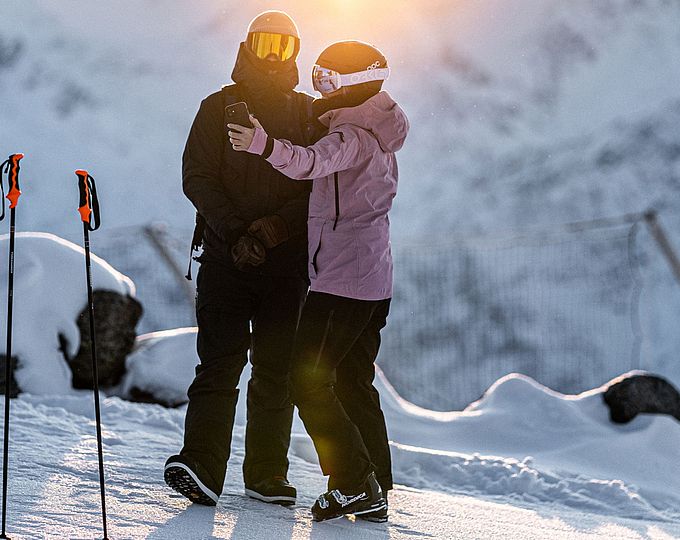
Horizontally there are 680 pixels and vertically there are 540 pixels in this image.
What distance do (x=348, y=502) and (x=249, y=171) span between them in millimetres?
1148

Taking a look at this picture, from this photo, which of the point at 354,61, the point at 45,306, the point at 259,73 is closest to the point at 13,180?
the point at 259,73

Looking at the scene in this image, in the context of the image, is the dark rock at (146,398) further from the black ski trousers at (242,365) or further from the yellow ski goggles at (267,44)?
the yellow ski goggles at (267,44)

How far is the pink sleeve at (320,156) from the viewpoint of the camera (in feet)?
9.66

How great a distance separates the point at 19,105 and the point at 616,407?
16288 millimetres

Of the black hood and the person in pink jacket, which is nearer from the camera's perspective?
the person in pink jacket

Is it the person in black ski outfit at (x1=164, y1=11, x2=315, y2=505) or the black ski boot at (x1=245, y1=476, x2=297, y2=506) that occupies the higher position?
the person in black ski outfit at (x1=164, y1=11, x2=315, y2=505)

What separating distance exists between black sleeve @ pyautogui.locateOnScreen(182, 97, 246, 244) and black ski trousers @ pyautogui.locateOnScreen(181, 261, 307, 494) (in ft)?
0.62

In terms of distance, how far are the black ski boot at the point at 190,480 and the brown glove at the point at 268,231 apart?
0.74 m

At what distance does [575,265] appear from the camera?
45.5ft

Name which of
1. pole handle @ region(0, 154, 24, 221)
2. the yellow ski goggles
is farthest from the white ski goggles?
pole handle @ region(0, 154, 24, 221)

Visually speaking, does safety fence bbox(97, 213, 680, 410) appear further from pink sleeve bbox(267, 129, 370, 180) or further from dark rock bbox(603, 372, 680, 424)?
pink sleeve bbox(267, 129, 370, 180)

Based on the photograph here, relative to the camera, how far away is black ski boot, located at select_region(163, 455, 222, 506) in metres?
3.11

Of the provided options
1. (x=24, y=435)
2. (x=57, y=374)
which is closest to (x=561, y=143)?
(x=57, y=374)

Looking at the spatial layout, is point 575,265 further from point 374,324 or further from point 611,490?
point 374,324
